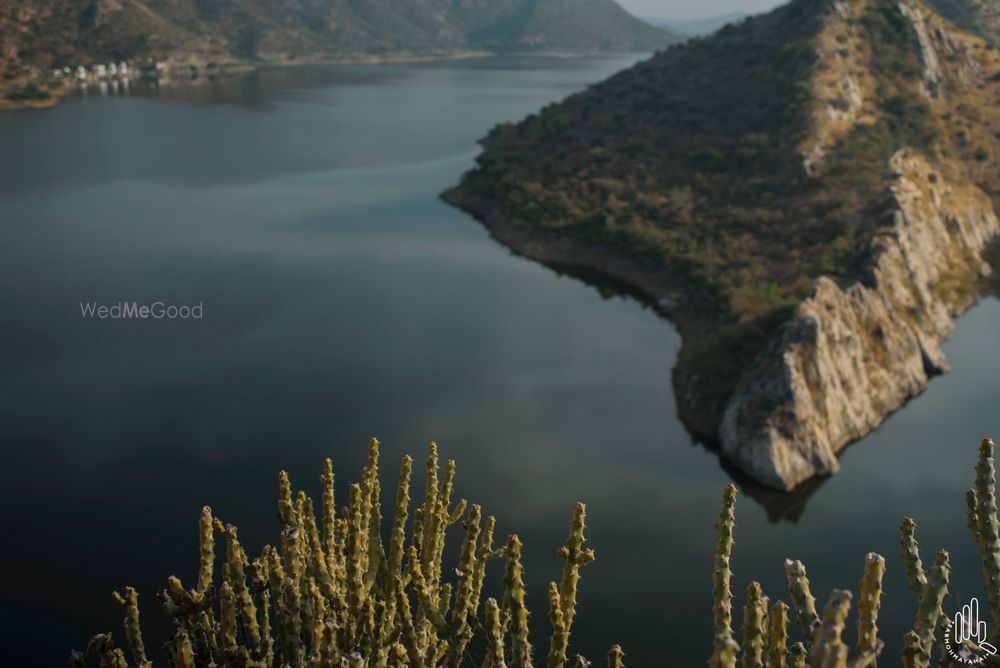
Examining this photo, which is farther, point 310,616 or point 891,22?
point 891,22

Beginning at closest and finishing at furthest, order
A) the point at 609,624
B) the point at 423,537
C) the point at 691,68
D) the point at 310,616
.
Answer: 1. the point at 310,616
2. the point at 423,537
3. the point at 609,624
4. the point at 691,68

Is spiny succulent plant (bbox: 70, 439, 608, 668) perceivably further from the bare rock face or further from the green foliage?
the bare rock face

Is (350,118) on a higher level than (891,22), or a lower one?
lower

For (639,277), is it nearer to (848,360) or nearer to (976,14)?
(848,360)

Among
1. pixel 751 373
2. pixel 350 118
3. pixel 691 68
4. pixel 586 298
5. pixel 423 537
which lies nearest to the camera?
pixel 423 537

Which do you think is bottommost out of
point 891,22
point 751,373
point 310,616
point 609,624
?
point 609,624

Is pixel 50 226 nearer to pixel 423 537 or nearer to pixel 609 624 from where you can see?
pixel 609 624

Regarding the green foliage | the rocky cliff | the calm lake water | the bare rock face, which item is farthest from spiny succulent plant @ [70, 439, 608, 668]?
the rocky cliff

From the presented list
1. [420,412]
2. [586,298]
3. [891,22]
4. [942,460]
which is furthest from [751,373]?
[891,22]
